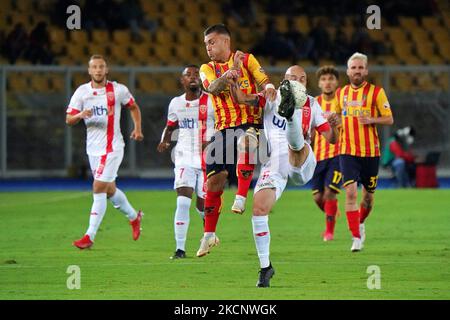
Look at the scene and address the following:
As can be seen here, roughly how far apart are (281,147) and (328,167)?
4.85m

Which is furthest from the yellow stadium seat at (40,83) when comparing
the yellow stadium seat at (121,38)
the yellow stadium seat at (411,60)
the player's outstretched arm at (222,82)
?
the player's outstretched arm at (222,82)

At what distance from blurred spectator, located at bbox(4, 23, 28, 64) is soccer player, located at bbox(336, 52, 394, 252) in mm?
15257

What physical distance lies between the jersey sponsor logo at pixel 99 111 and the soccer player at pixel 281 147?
Answer: 376cm

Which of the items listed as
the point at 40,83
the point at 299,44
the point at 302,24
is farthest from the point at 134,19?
the point at 302,24

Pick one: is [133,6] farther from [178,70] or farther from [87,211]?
[87,211]

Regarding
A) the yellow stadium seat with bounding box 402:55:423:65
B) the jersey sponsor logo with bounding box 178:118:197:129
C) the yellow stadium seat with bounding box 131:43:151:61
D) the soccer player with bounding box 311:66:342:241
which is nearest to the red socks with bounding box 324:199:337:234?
the soccer player with bounding box 311:66:342:241

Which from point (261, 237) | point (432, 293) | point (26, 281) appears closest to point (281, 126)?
point (261, 237)

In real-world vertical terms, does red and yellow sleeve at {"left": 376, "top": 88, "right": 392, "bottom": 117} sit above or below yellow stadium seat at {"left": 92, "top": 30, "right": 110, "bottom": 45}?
below

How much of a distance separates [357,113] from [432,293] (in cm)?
425

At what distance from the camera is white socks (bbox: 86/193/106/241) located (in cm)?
1341

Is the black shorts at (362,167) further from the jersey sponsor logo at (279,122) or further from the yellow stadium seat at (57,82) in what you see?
the yellow stadium seat at (57,82)

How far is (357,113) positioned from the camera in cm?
1348

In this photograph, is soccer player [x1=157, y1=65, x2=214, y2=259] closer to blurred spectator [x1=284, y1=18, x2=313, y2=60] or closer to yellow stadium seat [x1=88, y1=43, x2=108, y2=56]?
yellow stadium seat [x1=88, y1=43, x2=108, y2=56]

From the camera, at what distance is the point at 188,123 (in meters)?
13.3
